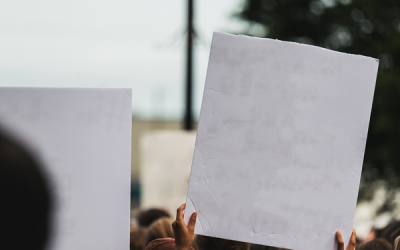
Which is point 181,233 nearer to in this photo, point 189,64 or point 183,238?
point 183,238

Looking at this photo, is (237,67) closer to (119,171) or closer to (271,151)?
(271,151)

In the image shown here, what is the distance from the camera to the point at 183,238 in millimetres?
1371

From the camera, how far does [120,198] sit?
4.65 ft

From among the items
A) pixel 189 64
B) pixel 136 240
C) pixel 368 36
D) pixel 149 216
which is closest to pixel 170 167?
pixel 189 64

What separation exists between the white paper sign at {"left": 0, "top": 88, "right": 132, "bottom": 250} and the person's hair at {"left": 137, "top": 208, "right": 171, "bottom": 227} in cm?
136

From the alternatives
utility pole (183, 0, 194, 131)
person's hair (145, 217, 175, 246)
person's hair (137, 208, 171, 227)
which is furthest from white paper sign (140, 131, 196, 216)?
person's hair (145, 217, 175, 246)

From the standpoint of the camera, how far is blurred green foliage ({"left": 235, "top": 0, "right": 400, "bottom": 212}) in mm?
6328

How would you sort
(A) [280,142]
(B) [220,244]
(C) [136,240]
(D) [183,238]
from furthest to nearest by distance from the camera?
(C) [136,240] → (B) [220,244] → (A) [280,142] → (D) [183,238]

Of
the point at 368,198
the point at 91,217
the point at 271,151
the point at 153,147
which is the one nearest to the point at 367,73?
the point at 271,151

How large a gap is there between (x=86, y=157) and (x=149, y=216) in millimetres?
1444

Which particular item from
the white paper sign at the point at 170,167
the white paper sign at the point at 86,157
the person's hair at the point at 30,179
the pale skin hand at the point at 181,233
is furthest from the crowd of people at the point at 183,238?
the white paper sign at the point at 170,167

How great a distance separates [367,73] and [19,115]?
115 centimetres

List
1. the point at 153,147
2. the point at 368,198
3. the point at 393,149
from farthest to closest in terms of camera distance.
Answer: the point at 368,198
the point at 393,149
the point at 153,147

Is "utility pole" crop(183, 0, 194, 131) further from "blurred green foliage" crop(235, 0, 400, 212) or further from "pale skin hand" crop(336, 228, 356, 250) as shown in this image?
"pale skin hand" crop(336, 228, 356, 250)
